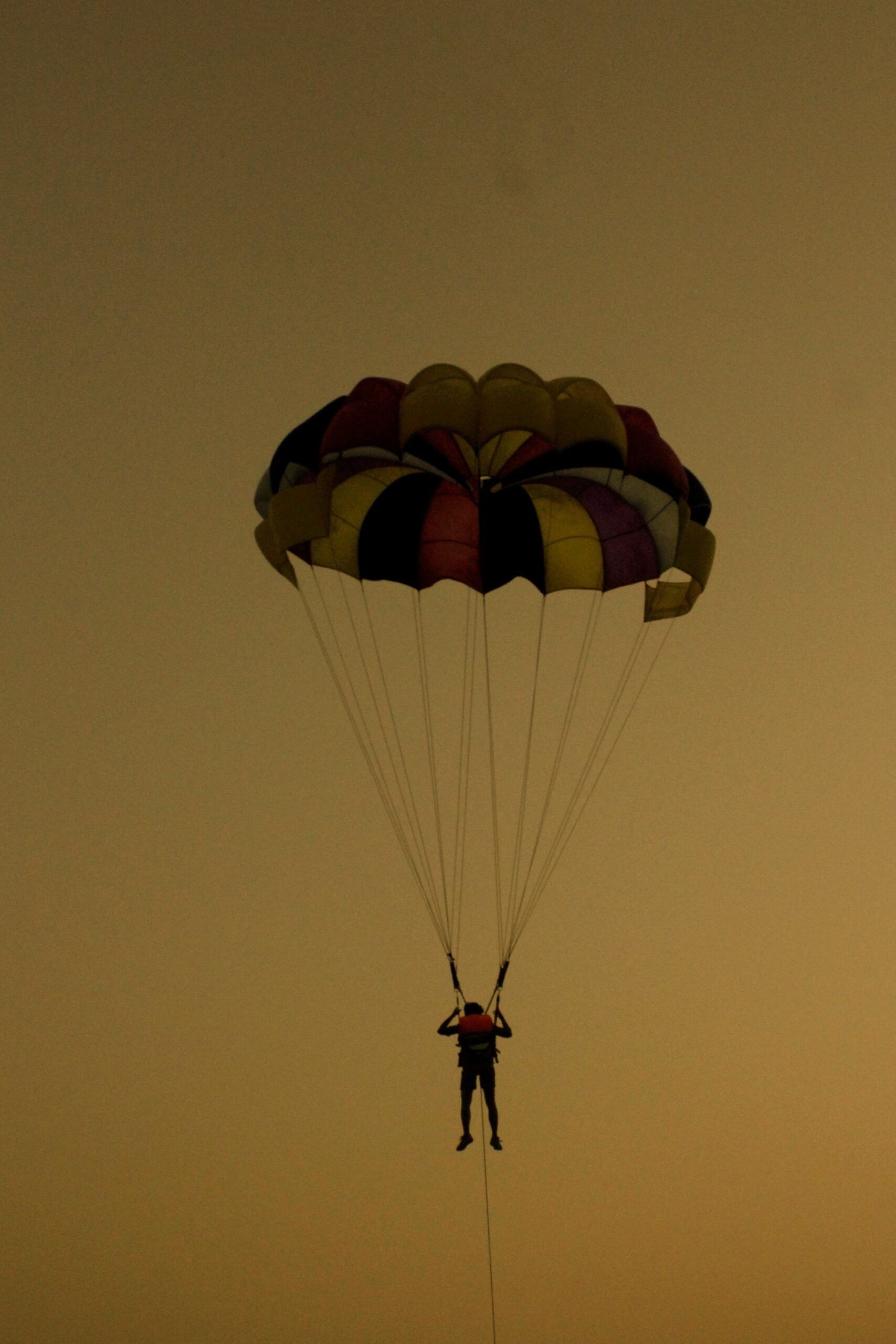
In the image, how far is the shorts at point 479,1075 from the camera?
631 inches

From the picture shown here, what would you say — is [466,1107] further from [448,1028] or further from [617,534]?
[617,534]

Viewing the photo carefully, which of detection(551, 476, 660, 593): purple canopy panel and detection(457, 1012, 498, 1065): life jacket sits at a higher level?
detection(551, 476, 660, 593): purple canopy panel

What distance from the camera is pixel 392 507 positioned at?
1717 centimetres

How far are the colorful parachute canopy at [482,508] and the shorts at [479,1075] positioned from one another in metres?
5.32

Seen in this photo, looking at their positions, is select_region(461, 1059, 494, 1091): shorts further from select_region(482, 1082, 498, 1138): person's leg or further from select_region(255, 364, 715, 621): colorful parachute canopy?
select_region(255, 364, 715, 621): colorful parachute canopy

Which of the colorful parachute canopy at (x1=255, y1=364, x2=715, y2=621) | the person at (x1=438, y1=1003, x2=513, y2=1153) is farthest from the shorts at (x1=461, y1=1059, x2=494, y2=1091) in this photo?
the colorful parachute canopy at (x1=255, y1=364, x2=715, y2=621)

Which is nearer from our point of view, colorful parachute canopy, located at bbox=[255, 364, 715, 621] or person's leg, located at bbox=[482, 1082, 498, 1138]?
→ person's leg, located at bbox=[482, 1082, 498, 1138]

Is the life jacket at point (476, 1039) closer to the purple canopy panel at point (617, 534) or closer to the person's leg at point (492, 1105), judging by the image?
the person's leg at point (492, 1105)

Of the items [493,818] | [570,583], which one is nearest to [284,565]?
[570,583]

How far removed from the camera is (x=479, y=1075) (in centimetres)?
1623

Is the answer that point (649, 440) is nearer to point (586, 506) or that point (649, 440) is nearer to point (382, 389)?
point (586, 506)

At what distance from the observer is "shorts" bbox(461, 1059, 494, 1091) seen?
1603 centimetres

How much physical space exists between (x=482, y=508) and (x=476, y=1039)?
19.4 feet

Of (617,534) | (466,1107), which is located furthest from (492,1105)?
(617,534)
